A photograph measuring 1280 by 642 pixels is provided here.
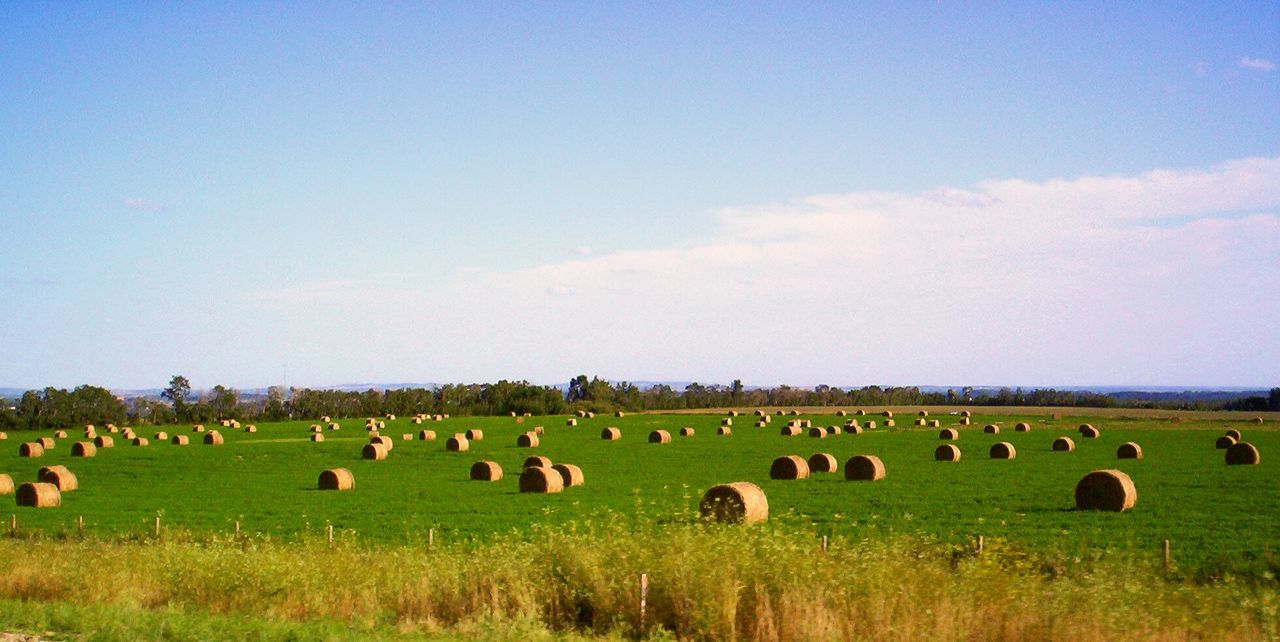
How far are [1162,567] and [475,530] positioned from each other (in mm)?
15415

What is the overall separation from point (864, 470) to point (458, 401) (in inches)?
4497

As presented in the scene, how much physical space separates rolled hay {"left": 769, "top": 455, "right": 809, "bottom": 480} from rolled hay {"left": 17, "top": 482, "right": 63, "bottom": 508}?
81.1ft

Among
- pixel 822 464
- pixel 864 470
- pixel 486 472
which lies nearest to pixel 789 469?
pixel 864 470

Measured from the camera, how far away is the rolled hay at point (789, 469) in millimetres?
41875

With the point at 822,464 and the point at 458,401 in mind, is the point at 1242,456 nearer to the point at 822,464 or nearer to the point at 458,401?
the point at 822,464

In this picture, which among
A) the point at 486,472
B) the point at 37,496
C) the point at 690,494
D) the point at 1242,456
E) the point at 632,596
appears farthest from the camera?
the point at 1242,456

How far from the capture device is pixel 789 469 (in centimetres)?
4206

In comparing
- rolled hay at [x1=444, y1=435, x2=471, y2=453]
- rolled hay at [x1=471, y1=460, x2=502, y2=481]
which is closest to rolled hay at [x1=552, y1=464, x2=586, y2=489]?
rolled hay at [x1=471, y1=460, x2=502, y2=481]

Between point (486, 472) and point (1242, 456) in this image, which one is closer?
point (486, 472)

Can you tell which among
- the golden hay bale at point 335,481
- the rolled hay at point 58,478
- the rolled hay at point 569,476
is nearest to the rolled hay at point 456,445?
the golden hay bale at point 335,481

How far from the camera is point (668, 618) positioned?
13961 mm

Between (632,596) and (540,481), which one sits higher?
(632,596)

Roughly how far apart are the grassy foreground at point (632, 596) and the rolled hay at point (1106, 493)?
1310cm

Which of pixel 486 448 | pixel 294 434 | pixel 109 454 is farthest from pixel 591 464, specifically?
pixel 294 434
